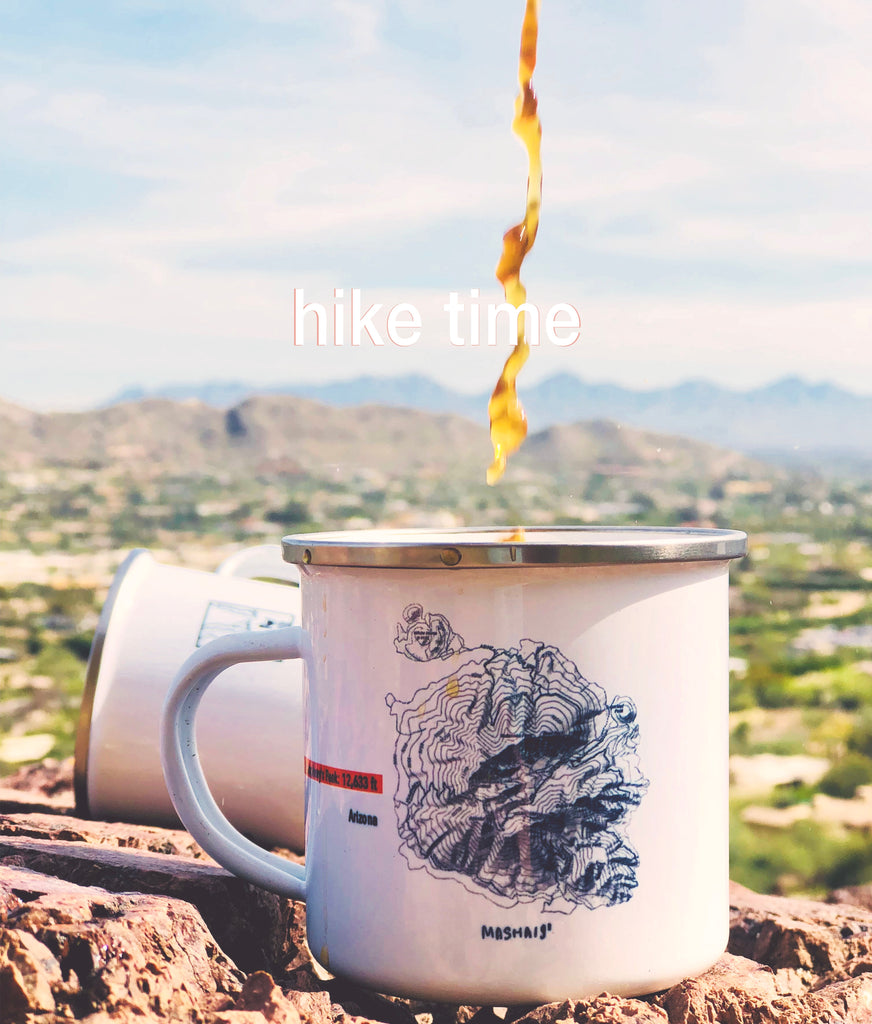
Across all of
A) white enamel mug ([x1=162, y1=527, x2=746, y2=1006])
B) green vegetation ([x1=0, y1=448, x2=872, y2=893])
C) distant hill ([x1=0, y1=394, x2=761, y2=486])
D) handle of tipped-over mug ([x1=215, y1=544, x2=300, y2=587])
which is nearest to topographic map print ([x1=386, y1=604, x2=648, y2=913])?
white enamel mug ([x1=162, y1=527, x2=746, y2=1006])

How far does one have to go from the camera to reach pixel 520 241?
1.21m

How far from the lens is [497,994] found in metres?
0.86

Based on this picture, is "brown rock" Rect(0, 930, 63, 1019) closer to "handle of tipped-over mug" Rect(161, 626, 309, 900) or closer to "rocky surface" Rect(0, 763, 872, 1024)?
"rocky surface" Rect(0, 763, 872, 1024)

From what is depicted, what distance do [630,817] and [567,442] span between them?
33.2 feet

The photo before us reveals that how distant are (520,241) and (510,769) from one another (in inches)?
23.7

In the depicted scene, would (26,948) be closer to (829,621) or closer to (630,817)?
(630,817)

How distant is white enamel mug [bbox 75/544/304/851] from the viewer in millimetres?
1389

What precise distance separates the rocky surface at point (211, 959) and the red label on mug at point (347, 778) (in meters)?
0.15

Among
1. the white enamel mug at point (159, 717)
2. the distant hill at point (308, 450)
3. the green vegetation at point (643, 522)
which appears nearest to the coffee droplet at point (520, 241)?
the green vegetation at point (643, 522)

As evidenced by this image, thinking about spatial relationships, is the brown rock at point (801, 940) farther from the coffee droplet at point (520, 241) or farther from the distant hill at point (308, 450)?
the distant hill at point (308, 450)

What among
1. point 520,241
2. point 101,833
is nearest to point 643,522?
point 520,241

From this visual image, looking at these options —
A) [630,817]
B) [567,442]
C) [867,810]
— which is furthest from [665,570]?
[567,442]

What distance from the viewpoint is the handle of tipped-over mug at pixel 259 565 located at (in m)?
1.62

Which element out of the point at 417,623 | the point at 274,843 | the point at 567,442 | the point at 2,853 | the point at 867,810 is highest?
the point at 567,442
